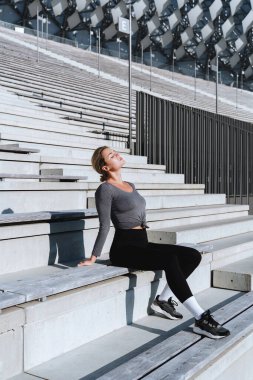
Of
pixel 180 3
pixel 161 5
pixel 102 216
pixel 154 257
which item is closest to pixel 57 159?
pixel 102 216

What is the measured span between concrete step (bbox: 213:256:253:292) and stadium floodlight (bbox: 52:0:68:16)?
2363 inches

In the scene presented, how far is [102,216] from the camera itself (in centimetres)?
335

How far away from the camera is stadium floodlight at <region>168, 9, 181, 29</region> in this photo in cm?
6425

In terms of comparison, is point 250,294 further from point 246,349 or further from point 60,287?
point 60,287

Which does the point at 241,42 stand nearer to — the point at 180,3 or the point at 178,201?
the point at 180,3

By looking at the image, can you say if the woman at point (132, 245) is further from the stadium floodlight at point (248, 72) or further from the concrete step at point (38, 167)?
the stadium floodlight at point (248, 72)

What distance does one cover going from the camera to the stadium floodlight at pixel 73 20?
59.7 meters

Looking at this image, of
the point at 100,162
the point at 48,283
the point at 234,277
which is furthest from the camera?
the point at 234,277

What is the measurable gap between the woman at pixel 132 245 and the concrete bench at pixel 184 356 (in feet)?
1.16

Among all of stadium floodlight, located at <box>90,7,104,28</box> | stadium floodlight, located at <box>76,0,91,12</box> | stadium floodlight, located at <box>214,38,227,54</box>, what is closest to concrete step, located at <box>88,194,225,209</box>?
stadium floodlight, located at <box>76,0,91,12</box>

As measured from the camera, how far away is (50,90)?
46.5ft

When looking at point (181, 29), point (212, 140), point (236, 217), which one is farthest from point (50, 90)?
point (181, 29)

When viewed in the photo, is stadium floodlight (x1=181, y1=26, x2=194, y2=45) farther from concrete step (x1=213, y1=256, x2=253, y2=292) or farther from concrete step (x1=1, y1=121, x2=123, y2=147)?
concrete step (x1=213, y1=256, x2=253, y2=292)

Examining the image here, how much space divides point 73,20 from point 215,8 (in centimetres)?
2100
